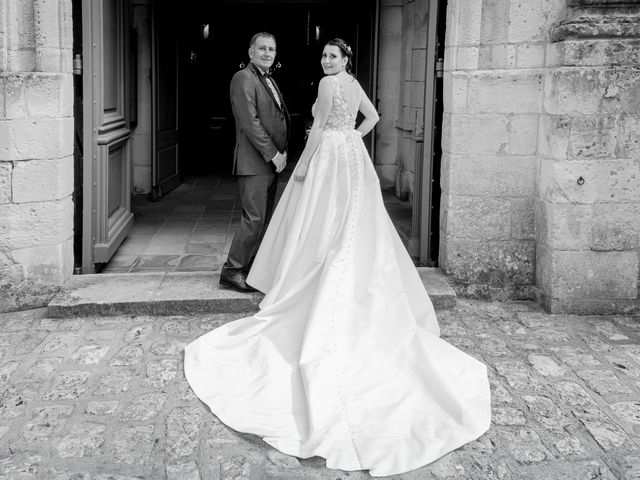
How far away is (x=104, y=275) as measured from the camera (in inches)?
225

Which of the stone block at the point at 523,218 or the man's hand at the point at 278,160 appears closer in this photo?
the man's hand at the point at 278,160

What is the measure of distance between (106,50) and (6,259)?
188cm

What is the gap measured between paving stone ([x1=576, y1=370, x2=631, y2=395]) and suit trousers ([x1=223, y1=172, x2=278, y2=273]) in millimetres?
2261

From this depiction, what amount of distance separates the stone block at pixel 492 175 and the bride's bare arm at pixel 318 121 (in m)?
1.20

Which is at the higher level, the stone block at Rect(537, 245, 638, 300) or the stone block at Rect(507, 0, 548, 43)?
the stone block at Rect(507, 0, 548, 43)

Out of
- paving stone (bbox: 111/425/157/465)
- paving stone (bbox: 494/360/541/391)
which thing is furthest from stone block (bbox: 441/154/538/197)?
paving stone (bbox: 111/425/157/465)

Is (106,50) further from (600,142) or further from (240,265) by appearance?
(600,142)

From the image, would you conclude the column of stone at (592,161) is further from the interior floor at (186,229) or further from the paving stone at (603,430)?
the interior floor at (186,229)

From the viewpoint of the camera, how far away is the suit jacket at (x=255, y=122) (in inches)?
201

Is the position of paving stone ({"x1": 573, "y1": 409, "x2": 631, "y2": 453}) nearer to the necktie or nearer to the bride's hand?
the bride's hand

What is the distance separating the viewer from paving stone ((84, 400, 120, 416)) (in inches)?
145

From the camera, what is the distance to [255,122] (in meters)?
5.12

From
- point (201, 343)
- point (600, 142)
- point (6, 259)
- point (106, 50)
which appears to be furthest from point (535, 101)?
point (6, 259)

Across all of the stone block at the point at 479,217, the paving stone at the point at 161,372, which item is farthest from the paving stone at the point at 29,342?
the stone block at the point at 479,217
